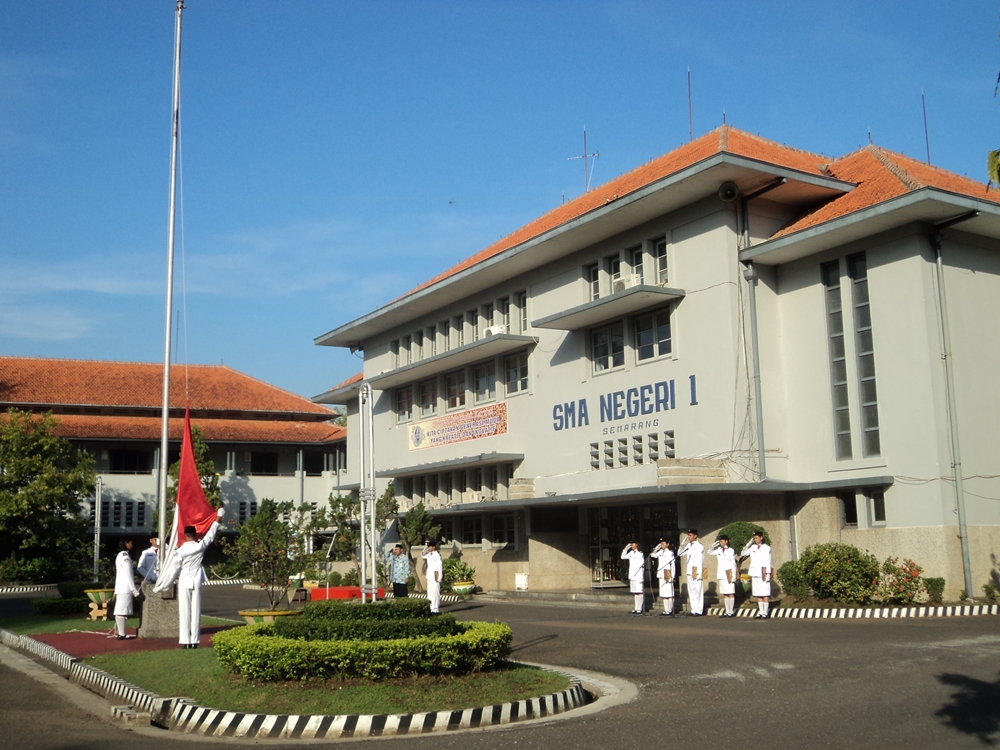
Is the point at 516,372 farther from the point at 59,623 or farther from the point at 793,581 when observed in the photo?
the point at 59,623

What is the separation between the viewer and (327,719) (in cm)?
935

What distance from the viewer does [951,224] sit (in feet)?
70.0

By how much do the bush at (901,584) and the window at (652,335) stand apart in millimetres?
7839

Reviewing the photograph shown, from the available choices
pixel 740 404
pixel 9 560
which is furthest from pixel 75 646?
pixel 9 560

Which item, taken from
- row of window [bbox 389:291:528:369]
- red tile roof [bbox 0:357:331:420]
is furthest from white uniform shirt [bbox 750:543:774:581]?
red tile roof [bbox 0:357:331:420]

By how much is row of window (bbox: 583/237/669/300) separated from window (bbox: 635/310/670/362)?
0.89m

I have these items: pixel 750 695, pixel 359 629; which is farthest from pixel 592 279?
pixel 750 695

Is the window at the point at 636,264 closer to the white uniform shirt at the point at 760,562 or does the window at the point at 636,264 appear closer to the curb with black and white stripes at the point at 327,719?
the white uniform shirt at the point at 760,562

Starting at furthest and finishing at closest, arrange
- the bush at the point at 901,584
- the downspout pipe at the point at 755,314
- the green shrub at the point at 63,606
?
the green shrub at the point at 63,606 → the downspout pipe at the point at 755,314 → the bush at the point at 901,584

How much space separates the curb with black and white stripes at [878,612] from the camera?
19016 mm

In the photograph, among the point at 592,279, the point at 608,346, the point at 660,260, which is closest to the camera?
the point at 660,260

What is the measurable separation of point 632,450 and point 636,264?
16.1ft

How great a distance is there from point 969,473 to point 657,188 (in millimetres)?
9149

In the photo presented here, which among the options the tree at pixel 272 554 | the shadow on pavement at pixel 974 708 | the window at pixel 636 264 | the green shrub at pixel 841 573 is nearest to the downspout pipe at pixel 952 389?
the green shrub at pixel 841 573
